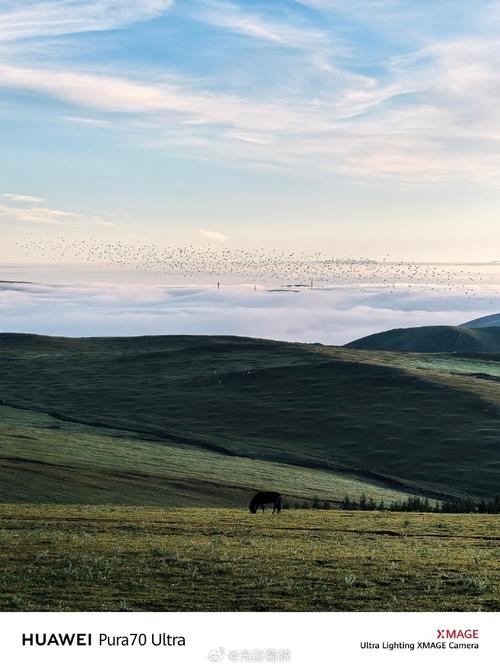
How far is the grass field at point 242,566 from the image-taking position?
88.2 ft

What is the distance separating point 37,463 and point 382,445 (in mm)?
83780

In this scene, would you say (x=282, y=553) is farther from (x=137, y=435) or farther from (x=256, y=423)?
(x=256, y=423)

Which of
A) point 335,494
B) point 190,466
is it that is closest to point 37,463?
point 190,466

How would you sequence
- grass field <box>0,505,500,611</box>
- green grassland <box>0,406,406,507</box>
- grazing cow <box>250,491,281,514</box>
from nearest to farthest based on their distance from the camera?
1. grass field <box>0,505,500,611</box>
2. grazing cow <box>250,491,281,514</box>
3. green grassland <box>0,406,406,507</box>

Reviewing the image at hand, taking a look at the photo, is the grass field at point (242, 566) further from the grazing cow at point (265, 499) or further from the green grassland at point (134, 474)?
the green grassland at point (134, 474)

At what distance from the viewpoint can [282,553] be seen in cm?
3647
